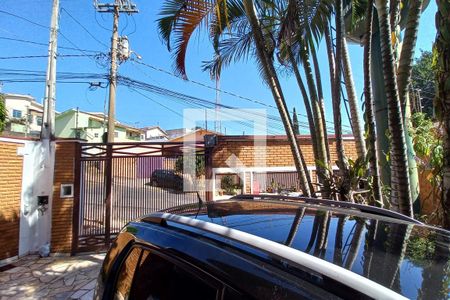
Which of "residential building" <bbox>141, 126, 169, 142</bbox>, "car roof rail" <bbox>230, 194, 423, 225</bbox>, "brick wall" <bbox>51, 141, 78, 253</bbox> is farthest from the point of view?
"residential building" <bbox>141, 126, 169, 142</bbox>

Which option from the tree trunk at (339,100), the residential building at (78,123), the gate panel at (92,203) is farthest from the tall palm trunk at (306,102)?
the residential building at (78,123)

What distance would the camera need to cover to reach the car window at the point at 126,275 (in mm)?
1683

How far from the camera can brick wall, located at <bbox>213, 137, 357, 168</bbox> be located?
8367 millimetres

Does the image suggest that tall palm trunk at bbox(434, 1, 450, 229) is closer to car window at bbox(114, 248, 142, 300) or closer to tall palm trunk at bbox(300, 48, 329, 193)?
car window at bbox(114, 248, 142, 300)

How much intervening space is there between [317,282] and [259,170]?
25.5 feet

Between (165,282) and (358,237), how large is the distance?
861 millimetres

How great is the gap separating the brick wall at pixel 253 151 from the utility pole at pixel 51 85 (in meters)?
3.99

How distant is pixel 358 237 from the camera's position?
4.38 feet

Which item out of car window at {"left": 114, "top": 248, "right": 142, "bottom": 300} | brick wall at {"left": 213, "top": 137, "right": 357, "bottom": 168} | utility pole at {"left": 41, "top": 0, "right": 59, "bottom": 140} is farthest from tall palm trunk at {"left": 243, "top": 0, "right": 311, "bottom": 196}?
utility pole at {"left": 41, "top": 0, "right": 59, "bottom": 140}

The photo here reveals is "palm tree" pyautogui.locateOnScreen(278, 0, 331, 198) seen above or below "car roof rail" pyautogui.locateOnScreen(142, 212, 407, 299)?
above

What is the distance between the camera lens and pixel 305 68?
4875 millimetres

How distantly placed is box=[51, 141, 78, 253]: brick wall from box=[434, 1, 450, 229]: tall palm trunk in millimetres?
7075

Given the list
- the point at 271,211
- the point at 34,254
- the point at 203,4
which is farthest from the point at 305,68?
the point at 34,254

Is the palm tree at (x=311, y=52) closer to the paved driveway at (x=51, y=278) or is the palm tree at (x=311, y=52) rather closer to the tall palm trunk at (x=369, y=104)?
the tall palm trunk at (x=369, y=104)
